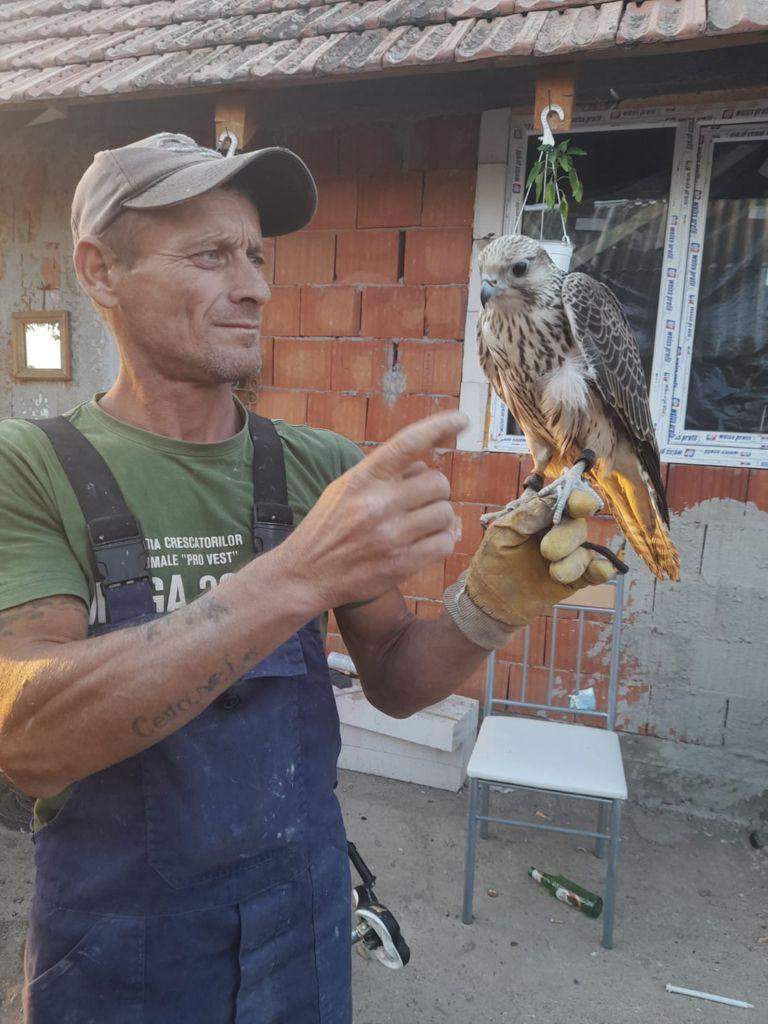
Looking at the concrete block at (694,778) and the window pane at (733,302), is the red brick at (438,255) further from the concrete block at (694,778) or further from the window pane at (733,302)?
the concrete block at (694,778)

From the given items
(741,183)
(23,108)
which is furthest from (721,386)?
(23,108)

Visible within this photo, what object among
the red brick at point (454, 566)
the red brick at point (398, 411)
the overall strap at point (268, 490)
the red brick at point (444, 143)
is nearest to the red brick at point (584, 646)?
the red brick at point (454, 566)

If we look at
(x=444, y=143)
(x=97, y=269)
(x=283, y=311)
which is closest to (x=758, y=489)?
(x=444, y=143)

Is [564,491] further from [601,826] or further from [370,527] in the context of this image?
[601,826]

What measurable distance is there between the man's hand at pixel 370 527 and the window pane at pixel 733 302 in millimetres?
3241

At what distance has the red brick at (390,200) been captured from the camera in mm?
4020

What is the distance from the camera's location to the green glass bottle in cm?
318

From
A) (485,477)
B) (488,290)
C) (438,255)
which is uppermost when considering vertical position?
(438,255)

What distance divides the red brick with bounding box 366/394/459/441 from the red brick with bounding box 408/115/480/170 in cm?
130

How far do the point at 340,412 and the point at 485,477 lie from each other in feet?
3.24

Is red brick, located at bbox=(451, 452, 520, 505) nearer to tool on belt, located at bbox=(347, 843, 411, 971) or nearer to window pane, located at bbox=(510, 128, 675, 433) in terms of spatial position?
window pane, located at bbox=(510, 128, 675, 433)

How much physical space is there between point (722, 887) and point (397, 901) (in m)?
1.60

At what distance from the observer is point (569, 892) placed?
10.7 feet

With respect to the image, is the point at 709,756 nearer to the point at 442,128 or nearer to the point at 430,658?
the point at 430,658
